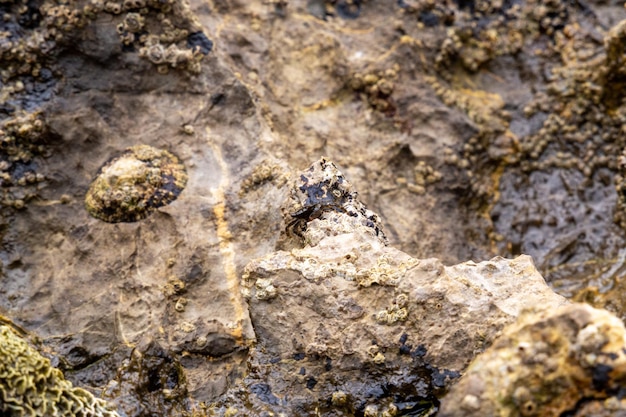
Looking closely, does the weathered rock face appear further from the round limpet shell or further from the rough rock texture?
the round limpet shell

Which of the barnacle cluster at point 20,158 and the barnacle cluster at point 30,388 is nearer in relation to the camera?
the barnacle cluster at point 30,388

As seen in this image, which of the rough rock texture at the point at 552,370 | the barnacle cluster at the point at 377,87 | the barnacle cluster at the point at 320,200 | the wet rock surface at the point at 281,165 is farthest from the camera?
the barnacle cluster at the point at 377,87

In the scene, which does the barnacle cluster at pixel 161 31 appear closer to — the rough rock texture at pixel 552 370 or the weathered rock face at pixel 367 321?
the weathered rock face at pixel 367 321

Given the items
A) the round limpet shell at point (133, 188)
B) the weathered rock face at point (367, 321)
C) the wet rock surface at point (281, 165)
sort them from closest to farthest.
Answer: the weathered rock face at point (367, 321) → the wet rock surface at point (281, 165) → the round limpet shell at point (133, 188)

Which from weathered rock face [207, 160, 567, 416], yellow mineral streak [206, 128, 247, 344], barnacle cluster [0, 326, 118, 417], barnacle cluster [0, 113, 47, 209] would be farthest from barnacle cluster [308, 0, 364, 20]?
barnacle cluster [0, 326, 118, 417]

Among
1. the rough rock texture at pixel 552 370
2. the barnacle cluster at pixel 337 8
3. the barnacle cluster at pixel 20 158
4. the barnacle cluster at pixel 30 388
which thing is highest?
the rough rock texture at pixel 552 370

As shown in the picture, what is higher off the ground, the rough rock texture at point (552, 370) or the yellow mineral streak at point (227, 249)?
the rough rock texture at point (552, 370)

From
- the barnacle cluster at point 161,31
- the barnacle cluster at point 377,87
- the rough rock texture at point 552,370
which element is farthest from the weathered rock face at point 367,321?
the barnacle cluster at point 377,87
